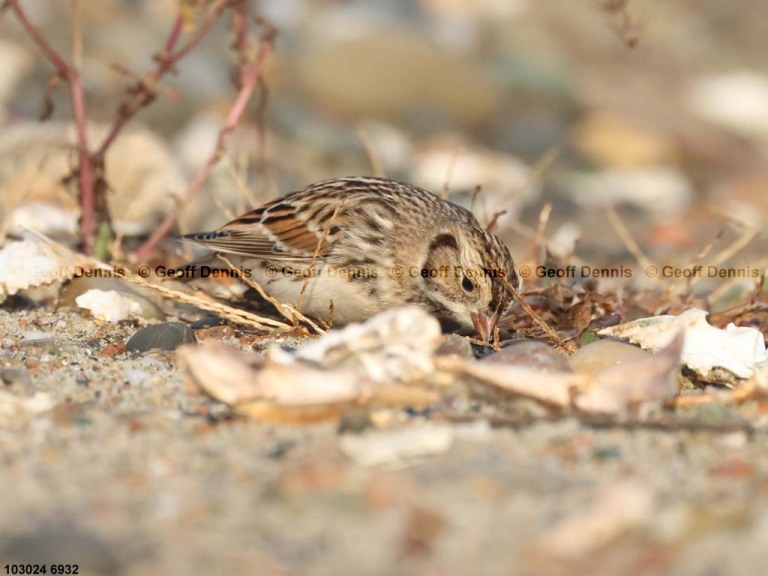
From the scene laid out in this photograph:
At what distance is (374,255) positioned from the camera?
5.08m

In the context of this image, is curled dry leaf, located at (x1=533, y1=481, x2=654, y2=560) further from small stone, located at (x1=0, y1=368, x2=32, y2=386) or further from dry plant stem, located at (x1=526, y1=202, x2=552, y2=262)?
dry plant stem, located at (x1=526, y1=202, x2=552, y2=262)

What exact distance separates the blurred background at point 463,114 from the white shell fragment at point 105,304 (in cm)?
122

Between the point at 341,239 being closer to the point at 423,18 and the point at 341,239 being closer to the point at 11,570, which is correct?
the point at 11,570

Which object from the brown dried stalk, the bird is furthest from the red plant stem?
the bird

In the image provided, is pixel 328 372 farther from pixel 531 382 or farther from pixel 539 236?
pixel 539 236

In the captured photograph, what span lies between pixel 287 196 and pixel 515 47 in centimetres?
1481

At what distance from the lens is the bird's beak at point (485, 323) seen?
182 inches

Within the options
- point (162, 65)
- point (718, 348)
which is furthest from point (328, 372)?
point (162, 65)

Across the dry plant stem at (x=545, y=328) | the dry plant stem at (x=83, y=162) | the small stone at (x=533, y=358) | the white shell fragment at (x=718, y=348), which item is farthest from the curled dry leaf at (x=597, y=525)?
the dry plant stem at (x=83, y=162)

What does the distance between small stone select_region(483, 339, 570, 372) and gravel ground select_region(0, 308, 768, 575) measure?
1.76ft

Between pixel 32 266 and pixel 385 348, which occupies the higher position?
pixel 32 266

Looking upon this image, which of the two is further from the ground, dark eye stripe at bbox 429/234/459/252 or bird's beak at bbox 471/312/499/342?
dark eye stripe at bbox 429/234/459/252

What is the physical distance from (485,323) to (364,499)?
215 cm

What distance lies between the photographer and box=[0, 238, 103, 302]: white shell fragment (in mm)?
4910
